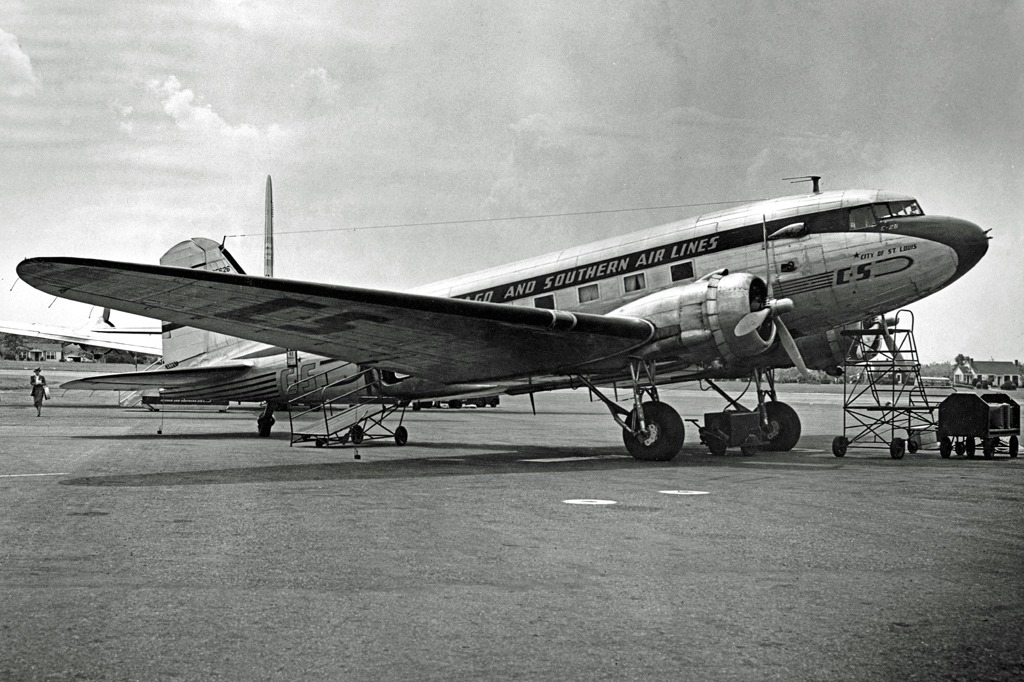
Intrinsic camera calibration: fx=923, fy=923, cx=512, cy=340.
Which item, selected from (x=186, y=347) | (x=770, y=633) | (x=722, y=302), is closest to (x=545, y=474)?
(x=722, y=302)

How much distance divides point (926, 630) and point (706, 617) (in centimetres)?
127

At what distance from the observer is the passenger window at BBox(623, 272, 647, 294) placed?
19.2 m

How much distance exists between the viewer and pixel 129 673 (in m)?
4.59

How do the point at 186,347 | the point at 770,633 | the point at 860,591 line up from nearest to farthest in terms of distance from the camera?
the point at 770,633 < the point at 860,591 < the point at 186,347

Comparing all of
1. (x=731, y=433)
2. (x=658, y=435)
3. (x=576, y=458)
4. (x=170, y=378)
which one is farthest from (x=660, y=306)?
(x=170, y=378)

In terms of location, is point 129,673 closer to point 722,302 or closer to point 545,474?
point 545,474

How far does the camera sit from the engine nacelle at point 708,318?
56.2 ft

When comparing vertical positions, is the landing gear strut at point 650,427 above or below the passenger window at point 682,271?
below

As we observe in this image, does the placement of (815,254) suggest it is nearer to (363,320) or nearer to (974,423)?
(974,423)

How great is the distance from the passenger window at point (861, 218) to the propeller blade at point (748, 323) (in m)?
2.84

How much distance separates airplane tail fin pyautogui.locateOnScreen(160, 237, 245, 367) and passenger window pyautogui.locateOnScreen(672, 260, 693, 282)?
14009 mm

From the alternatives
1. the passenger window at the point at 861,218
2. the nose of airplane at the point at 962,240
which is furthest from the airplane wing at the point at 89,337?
the nose of airplane at the point at 962,240

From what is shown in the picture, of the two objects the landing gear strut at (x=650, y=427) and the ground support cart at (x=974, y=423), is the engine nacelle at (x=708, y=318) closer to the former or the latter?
the landing gear strut at (x=650, y=427)

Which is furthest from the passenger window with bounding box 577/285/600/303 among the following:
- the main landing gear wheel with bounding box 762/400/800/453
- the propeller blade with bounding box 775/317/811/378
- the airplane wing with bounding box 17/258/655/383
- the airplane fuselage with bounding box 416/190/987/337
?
the main landing gear wheel with bounding box 762/400/800/453
